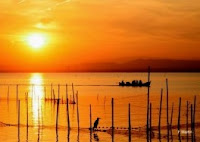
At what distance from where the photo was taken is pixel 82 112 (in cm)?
5475

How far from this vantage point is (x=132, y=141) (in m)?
31.8

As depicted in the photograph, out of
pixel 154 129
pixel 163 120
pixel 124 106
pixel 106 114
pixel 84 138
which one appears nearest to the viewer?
pixel 84 138

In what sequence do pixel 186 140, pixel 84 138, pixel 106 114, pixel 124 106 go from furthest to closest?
pixel 124 106
pixel 106 114
pixel 84 138
pixel 186 140

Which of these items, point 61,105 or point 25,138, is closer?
point 25,138

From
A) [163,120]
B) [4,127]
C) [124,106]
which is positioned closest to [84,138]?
[4,127]

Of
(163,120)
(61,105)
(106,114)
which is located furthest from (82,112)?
(163,120)

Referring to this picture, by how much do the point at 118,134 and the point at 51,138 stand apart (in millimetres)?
5803

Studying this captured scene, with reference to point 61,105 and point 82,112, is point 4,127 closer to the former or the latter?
point 82,112

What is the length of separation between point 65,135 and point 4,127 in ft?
26.9

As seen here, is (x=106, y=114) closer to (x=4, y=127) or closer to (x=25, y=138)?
(x=4, y=127)

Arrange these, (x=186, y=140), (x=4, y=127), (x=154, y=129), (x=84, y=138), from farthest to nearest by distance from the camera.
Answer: (x=4, y=127) < (x=154, y=129) < (x=84, y=138) < (x=186, y=140)

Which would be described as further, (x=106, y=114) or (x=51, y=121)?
(x=106, y=114)

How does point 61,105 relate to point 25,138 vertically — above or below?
above

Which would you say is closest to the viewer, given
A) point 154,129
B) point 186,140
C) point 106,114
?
point 186,140
